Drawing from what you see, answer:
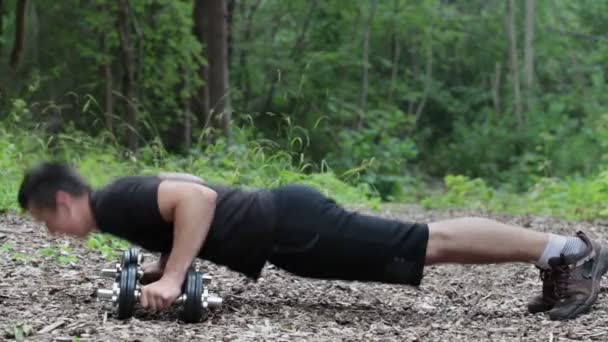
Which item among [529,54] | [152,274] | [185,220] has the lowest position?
[529,54]

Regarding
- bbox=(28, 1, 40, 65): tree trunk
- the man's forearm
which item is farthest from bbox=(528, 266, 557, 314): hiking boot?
bbox=(28, 1, 40, 65): tree trunk

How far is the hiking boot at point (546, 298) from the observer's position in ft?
14.9

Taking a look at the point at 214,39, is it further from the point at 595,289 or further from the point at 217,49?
the point at 595,289

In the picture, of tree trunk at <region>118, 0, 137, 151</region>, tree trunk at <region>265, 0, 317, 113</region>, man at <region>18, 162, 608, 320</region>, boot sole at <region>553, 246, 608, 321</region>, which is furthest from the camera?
tree trunk at <region>265, 0, 317, 113</region>

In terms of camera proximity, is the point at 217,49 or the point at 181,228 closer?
the point at 181,228

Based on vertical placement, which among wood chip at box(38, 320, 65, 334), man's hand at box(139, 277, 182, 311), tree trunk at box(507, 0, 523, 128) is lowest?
tree trunk at box(507, 0, 523, 128)

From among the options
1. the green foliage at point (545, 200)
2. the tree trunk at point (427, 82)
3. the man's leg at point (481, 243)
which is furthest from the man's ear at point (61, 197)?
the tree trunk at point (427, 82)

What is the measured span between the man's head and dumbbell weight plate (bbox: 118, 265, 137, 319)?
330 mm

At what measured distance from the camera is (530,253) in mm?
4496

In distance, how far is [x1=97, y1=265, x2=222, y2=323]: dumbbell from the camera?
13.4 feet

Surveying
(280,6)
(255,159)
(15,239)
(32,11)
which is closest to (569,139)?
(280,6)

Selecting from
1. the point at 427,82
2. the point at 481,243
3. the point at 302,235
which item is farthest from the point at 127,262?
the point at 427,82

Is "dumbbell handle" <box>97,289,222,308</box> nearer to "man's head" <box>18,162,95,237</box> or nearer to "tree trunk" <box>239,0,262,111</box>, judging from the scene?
"man's head" <box>18,162,95,237</box>

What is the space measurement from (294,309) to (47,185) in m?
1.26
